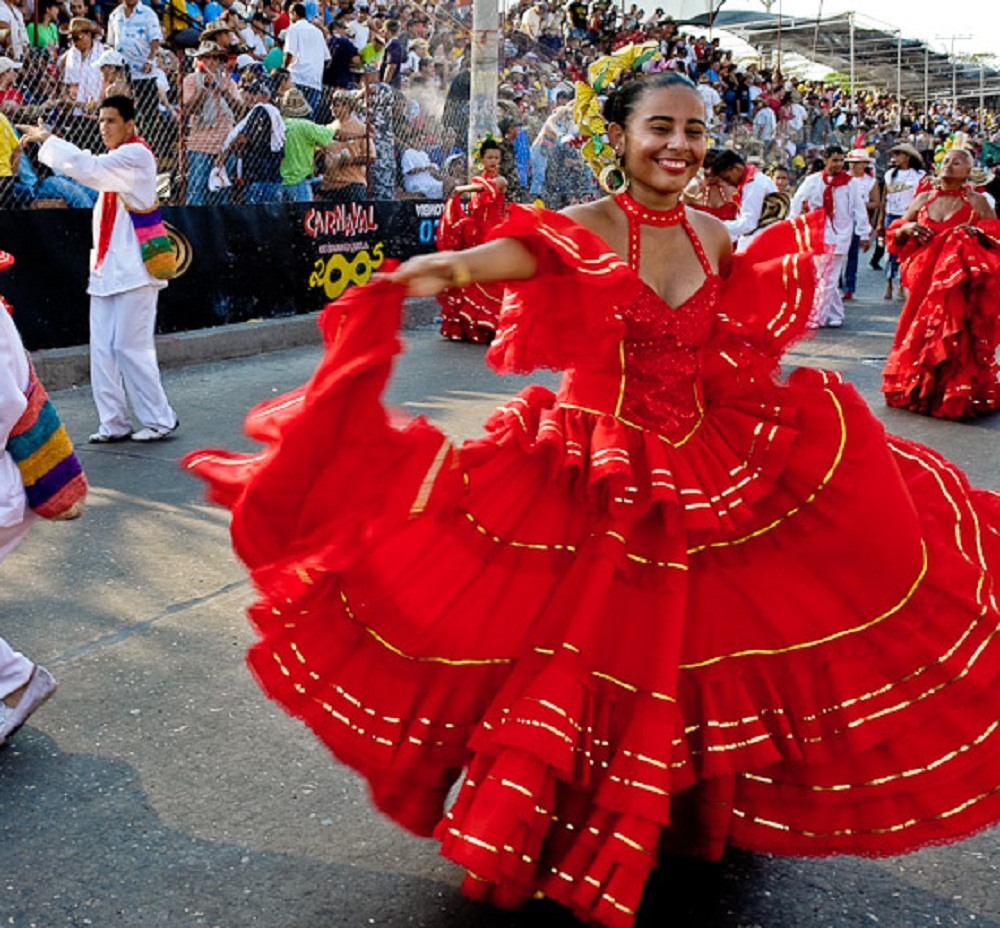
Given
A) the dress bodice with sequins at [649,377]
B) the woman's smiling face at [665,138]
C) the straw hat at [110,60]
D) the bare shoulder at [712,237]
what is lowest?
the dress bodice with sequins at [649,377]

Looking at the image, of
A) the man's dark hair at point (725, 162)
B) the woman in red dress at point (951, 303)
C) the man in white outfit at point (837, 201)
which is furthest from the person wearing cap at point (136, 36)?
the man in white outfit at point (837, 201)

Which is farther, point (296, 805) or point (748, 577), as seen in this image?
point (296, 805)

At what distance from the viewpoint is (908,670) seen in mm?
2730

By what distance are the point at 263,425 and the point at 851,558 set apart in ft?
4.37

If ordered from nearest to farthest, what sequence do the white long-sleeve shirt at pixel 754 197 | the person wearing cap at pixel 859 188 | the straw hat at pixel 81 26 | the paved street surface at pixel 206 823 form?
the paved street surface at pixel 206 823, the straw hat at pixel 81 26, the white long-sleeve shirt at pixel 754 197, the person wearing cap at pixel 859 188

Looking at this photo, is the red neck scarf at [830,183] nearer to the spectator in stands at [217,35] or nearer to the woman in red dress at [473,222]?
the woman in red dress at [473,222]

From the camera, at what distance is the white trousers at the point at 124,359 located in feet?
26.0

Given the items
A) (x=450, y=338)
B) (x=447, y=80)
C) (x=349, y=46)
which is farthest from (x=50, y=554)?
(x=447, y=80)

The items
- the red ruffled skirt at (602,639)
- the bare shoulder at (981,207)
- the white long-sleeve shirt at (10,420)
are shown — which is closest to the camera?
the red ruffled skirt at (602,639)

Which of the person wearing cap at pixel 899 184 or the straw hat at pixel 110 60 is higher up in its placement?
the straw hat at pixel 110 60

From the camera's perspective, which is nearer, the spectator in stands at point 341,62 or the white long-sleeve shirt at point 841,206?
the white long-sleeve shirt at point 841,206

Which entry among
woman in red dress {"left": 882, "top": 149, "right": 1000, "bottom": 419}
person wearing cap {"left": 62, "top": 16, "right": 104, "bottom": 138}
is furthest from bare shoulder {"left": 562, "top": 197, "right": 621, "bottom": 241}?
person wearing cap {"left": 62, "top": 16, "right": 104, "bottom": 138}

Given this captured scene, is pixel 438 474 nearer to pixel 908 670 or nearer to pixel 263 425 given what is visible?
pixel 263 425

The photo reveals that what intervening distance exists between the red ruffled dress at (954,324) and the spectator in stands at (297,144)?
669cm
